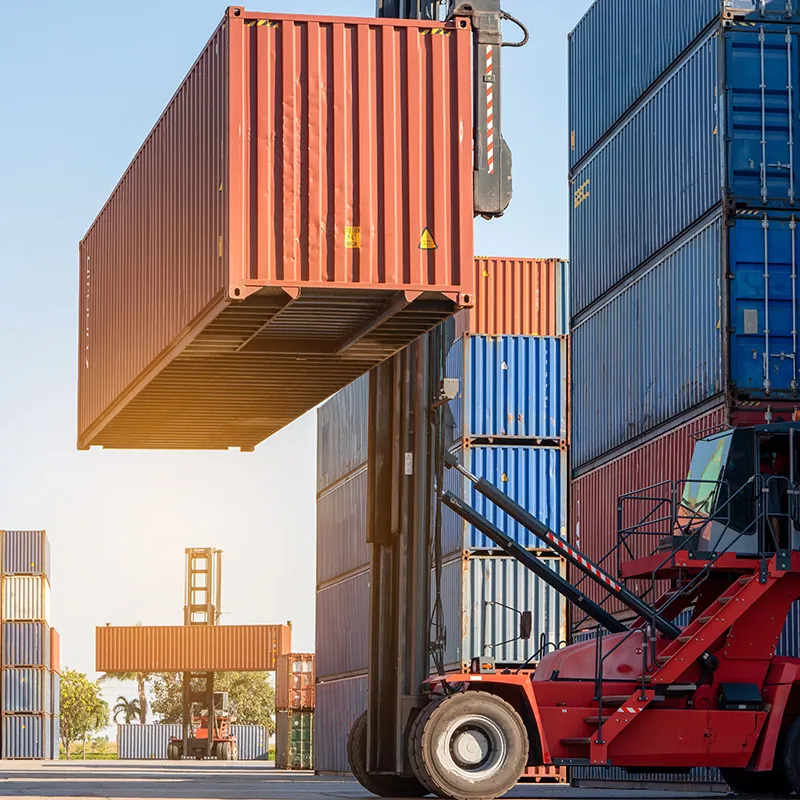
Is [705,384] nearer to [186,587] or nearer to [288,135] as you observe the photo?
[288,135]

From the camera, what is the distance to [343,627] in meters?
35.2

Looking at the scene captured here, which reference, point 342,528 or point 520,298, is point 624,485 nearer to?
point 520,298

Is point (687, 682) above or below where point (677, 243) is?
below

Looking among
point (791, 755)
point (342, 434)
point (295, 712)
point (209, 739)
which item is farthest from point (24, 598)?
point (791, 755)

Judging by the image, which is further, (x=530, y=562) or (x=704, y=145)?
(x=704, y=145)

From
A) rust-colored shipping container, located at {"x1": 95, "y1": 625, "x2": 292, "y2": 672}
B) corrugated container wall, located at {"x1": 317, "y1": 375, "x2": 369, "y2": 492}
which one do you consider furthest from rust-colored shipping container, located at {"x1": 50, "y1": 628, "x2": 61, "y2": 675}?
corrugated container wall, located at {"x1": 317, "y1": 375, "x2": 369, "y2": 492}

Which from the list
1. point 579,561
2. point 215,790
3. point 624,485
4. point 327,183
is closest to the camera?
point 327,183

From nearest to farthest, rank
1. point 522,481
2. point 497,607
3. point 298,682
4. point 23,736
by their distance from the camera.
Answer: point 497,607 < point 522,481 < point 298,682 < point 23,736

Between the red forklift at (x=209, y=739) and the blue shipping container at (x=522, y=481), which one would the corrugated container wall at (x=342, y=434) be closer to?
the blue shipping container at (x=522, y=481)

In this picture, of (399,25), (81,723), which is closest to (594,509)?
(399,25)

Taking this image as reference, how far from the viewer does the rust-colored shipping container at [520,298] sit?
28672 millimetres

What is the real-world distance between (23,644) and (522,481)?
128ft

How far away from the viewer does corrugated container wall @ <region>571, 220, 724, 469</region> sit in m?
20.0

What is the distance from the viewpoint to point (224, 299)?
14.6 metres
